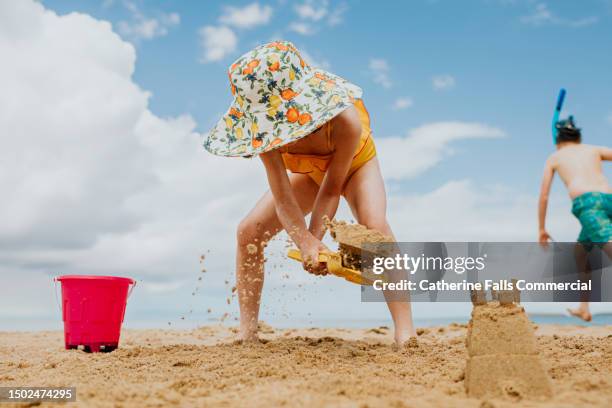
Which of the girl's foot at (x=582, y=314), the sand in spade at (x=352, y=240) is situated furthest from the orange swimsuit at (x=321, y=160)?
the girl's foot at (x=582, y=314)

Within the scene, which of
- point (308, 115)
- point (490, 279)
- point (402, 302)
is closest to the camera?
point (490, 279)

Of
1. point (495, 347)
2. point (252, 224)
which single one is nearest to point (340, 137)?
point (252, 224)

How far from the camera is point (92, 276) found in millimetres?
4066

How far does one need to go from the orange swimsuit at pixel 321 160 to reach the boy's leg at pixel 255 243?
13 cm

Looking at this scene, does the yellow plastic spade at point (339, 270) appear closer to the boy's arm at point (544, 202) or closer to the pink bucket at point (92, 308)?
the pink bucket at point (92, 308)

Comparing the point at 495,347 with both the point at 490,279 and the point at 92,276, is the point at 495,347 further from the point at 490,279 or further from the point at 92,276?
the point at 92,276

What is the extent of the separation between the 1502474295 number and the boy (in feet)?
13.1

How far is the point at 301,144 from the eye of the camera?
3.26 m

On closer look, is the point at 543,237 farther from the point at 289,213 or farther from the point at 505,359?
the point at 505,359

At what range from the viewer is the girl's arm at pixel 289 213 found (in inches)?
118

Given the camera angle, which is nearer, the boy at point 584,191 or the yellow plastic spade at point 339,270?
the yellow plastic spade at point 339,270

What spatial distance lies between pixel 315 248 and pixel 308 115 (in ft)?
2.22

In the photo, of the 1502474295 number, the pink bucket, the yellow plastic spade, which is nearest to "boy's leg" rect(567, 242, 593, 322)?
the yellow plastic spade

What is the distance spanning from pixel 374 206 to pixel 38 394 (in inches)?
77.0
